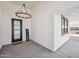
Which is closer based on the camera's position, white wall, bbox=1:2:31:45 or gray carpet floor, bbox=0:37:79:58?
gray carpet floor, bbox=0:37:79:58

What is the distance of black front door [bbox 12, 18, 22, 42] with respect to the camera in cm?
577

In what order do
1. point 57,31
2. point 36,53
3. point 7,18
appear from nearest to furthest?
point 36,53 < point 57,31 < point 7,18

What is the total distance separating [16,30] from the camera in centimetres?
607

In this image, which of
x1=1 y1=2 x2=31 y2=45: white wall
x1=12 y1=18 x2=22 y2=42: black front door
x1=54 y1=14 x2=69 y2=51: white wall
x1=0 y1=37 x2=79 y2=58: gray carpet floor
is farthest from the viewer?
x1=12 y1=18 x2=22 y2=42: black front door

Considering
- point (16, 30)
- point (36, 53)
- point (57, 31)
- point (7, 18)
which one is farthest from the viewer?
point (16, 30)

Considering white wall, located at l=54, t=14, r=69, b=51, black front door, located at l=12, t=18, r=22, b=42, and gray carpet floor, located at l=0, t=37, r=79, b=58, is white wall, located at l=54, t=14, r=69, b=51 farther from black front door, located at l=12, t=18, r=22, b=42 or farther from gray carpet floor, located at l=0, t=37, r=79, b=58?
black front door, located at l=12, t=18, r=22, b=42

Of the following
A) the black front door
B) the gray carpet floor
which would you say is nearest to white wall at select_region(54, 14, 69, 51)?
the gray carpet floor

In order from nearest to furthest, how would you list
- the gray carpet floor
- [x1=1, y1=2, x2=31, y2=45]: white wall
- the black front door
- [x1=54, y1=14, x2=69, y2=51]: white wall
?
1. the gray carpet floor
2. [x1=54, y1=14, x2=69, y2=51]: white wall
3. [x1=1, y1=2, x2=31, y2=45]: white wall
4. the black front door

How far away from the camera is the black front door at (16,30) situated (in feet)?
18.9

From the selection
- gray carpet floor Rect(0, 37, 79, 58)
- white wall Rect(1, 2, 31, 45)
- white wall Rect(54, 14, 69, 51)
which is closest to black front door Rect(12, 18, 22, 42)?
white wall Rect(1, 2, 31, 45)

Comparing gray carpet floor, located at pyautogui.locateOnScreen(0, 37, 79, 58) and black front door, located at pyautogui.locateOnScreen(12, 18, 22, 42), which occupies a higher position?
black front door, located at pyautogui.locateOnScreen(12, 18, 22, 42)

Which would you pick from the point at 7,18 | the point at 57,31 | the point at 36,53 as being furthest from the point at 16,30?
the point at 57,31

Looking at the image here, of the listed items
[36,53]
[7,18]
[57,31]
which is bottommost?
[36,53]

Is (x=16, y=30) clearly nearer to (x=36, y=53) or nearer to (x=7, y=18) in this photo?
(x=7, y=18)
